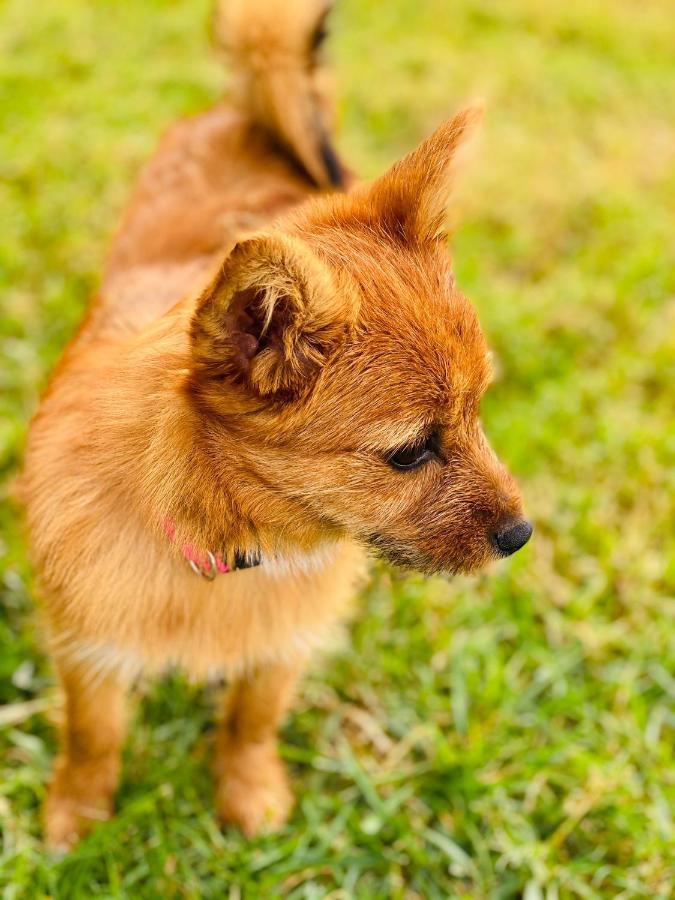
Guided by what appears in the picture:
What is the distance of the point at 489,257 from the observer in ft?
17.3

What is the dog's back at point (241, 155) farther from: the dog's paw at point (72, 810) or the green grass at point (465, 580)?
the dog's paw at point (72, 810)

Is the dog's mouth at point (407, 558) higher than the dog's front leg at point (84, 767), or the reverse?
the dog's mouth at point (407, 558)

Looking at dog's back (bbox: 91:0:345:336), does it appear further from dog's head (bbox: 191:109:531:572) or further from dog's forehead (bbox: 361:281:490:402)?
dog's forehead (bbox: 361:281:490:402)

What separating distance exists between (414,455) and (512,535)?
36 cm

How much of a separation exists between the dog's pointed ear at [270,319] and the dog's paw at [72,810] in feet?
5.34

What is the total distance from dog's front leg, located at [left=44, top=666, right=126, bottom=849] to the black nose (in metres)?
1.26

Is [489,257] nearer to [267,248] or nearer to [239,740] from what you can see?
[239,740]

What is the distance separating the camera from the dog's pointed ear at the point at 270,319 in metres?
1.67

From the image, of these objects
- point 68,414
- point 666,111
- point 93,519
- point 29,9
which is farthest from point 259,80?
point 666,111

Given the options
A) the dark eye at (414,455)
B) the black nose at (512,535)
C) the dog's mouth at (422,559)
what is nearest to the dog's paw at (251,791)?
the dog's mouth at (422,559)

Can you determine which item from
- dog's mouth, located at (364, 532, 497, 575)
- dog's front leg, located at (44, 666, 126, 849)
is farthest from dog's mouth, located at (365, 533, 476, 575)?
dog's front leg, located at (44, 666, 126, 849)

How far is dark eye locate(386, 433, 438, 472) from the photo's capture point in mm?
2064

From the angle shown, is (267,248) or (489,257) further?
(489,257)

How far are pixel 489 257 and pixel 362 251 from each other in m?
3.41
